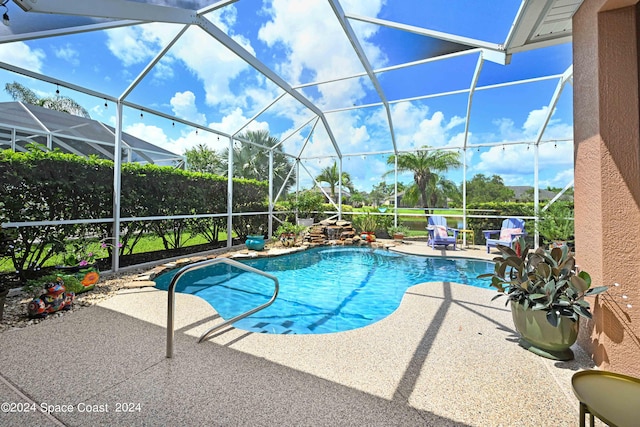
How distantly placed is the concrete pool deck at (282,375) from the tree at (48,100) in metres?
6.37

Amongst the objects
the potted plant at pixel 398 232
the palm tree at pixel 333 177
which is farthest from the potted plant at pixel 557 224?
the palm tree at pixel 333 177

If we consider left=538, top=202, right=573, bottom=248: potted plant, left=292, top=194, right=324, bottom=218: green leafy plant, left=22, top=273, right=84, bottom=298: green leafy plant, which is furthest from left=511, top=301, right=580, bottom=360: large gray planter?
left=292, top=194, right=324, bottom=218: green leafy plant

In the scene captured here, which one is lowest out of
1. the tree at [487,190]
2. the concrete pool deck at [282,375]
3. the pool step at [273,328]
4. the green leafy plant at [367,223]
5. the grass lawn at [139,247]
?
the pool step at [273,328]

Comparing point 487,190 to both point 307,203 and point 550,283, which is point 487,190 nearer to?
point 307,203

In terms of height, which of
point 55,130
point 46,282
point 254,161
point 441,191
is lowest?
point 46,282

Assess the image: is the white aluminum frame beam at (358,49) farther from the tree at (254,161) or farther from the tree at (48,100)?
the tree at (254,161)

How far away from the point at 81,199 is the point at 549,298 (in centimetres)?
758

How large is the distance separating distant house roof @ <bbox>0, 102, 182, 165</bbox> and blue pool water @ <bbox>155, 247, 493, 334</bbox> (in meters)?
4.01

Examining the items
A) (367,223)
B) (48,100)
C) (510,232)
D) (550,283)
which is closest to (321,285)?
(550,283)

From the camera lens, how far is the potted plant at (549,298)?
8.49 feet

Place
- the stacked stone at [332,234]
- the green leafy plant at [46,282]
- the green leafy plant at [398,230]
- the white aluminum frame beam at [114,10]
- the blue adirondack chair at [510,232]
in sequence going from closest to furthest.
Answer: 1. the white aluminum frame beam at [114,10]
2. the green leafy plant at [46,282]
3. the blue adirondack chair at [510,232]
4. the stacked stone at [332,234]
5. the green leafy plant at [398,230]

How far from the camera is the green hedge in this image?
4.62m

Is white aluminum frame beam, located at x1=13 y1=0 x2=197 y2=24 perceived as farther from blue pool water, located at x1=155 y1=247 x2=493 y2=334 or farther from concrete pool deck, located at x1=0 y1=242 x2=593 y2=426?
blue pool water, located at x1=155 y1=247 x2=493 y2=334

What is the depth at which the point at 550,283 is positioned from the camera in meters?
2.68
